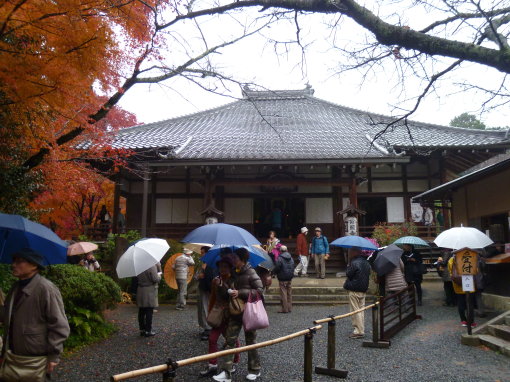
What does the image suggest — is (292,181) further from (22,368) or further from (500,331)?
(22,368)

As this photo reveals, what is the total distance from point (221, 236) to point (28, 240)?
2439 millimetres

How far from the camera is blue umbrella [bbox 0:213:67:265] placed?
12.5 ft

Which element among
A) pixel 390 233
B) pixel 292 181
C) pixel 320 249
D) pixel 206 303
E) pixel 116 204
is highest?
pixel 292 181

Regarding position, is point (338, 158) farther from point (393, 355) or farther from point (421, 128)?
point (393, 355)

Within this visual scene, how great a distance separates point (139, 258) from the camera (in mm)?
6266

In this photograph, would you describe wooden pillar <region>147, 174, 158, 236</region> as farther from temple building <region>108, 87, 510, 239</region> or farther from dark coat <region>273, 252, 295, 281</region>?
dark coat <region>273, 252, 295, 281</region>

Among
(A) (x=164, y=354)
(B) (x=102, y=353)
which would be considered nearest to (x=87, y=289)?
(B) (x=102, y=353)

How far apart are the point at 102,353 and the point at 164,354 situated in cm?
100

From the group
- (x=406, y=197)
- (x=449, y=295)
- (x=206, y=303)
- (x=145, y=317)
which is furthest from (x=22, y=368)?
(x=406, y=197)

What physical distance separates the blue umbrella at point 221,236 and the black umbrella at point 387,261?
3.35 metres

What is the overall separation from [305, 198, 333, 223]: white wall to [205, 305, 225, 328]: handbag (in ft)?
35.8

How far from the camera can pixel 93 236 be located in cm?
1495

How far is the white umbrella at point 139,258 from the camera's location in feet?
20.1

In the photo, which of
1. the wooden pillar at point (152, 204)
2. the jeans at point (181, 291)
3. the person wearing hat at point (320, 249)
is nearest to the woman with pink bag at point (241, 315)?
the jeans at point (181, 291)
